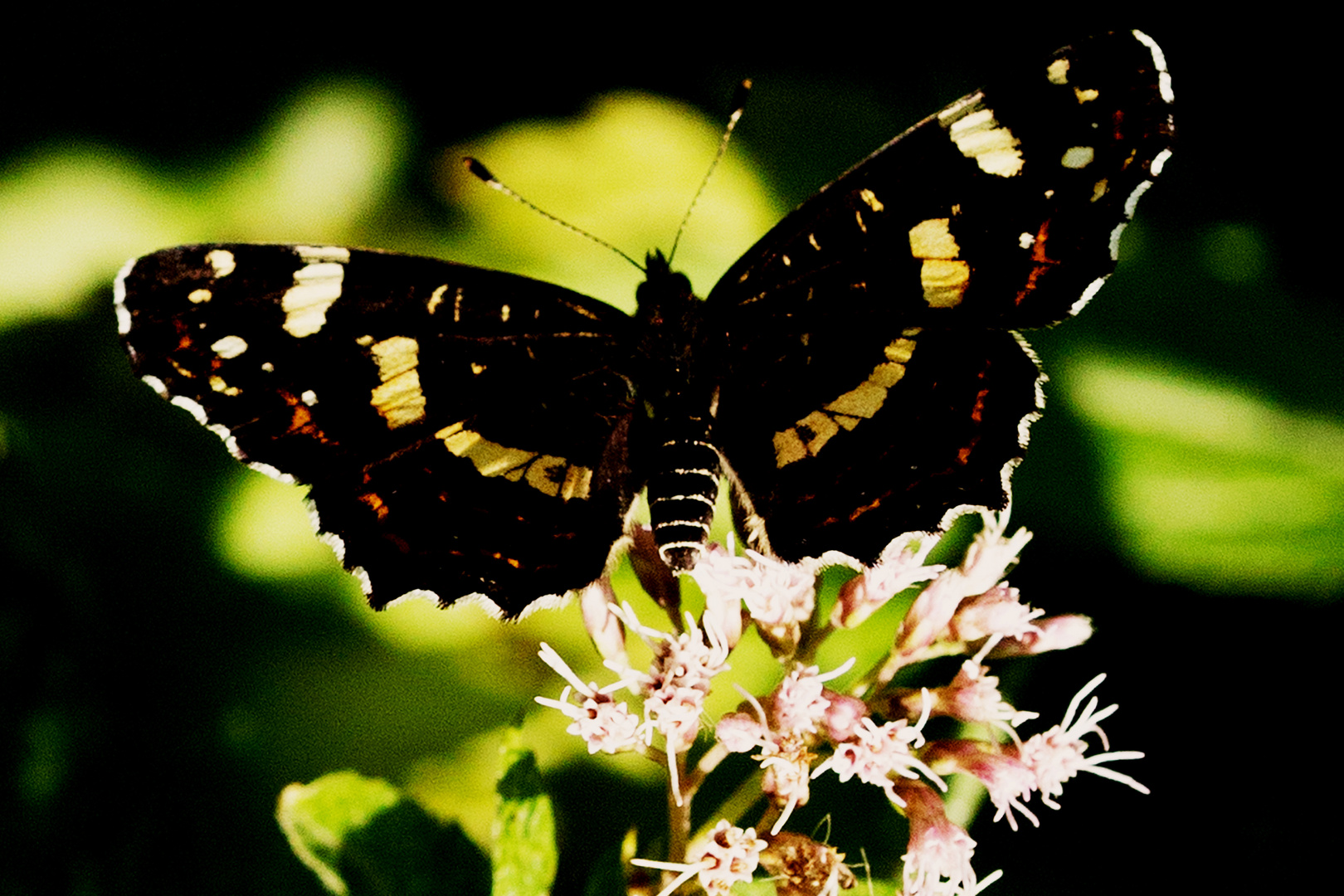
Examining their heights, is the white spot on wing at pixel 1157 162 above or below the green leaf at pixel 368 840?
above

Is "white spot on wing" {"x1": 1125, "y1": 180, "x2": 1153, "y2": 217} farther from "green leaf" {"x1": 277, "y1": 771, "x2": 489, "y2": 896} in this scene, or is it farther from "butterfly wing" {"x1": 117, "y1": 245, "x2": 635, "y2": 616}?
"green leaf" {"x1": 277, "y1": 771, "x2": 489, "y2": 896}

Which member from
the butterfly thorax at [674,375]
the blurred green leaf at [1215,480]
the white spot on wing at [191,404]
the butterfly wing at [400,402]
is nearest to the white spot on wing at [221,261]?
the butterfly wing at [400,402]

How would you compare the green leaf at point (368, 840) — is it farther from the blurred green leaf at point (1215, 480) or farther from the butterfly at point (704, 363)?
the blurred green leaf at point (1215, 480)

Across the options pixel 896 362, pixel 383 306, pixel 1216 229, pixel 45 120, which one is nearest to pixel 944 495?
pixel 896 362

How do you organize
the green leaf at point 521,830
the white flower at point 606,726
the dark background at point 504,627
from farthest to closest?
the dark background at point 504,627
the white flower at point 606,726
the green leaf at point 521,830

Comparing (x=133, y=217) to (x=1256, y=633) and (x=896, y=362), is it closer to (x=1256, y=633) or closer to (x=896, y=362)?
(x=896, y=362)

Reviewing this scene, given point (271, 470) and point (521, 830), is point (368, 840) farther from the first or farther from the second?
point (271, 470)
